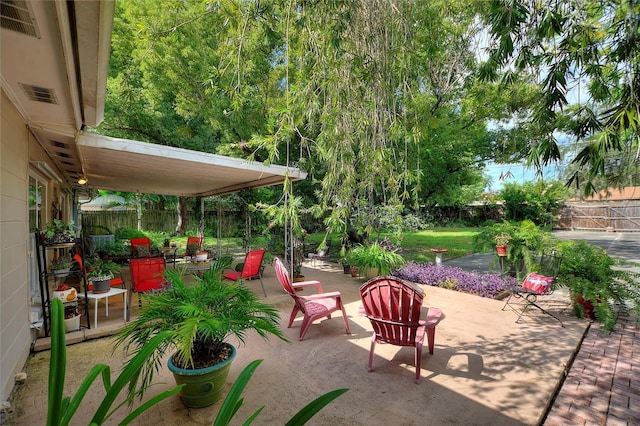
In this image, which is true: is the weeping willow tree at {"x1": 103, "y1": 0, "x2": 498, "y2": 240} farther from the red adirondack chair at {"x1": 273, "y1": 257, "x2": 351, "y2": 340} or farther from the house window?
the house window

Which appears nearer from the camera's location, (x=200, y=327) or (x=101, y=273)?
(x=200, y=327)

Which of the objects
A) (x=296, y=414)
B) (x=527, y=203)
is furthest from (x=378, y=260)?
(x=527, y=203)

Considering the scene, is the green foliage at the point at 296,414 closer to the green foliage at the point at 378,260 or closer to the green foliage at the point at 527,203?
the green foliage at the point at 378,260

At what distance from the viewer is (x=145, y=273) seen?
4539mm

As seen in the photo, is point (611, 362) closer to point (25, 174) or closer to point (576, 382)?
point (576, 382)

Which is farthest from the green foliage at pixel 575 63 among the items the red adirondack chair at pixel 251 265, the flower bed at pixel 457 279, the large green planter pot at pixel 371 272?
the large green planter pot at pixel 371 272

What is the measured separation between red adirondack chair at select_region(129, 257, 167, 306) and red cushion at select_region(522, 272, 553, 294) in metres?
5.60

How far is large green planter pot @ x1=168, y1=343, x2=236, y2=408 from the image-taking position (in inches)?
91.7

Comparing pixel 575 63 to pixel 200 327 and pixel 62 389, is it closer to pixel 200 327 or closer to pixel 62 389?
pixel 200 327

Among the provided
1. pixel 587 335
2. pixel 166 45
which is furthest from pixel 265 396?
pixel 166 45

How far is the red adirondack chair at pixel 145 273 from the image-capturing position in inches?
175

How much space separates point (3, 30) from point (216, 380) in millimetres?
2727

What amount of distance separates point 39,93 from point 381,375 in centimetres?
413

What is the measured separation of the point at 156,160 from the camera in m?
4.47
